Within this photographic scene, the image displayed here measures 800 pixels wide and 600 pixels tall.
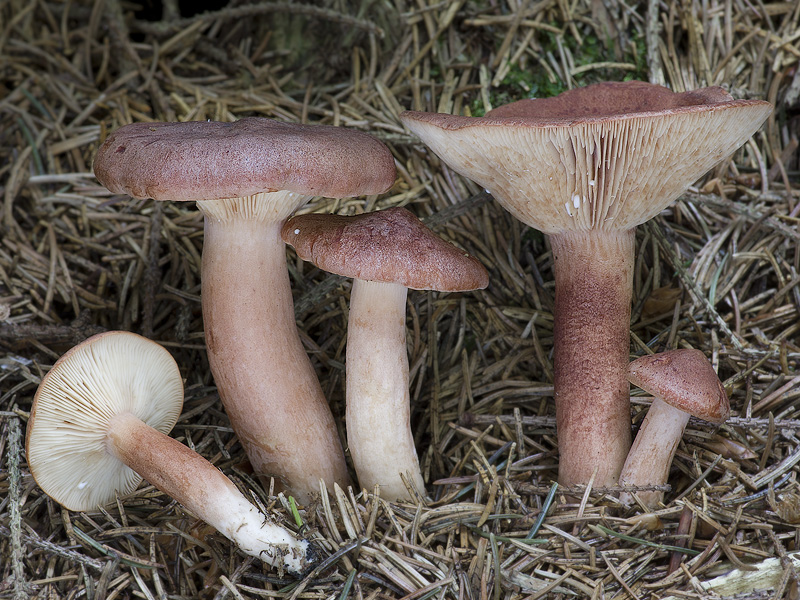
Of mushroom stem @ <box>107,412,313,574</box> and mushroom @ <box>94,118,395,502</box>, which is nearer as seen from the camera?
mushroom stem @ <box>107,412,313,574</box>

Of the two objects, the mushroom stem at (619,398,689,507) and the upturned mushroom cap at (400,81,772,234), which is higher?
the upturned mushroom cap at (400,81,772,234)

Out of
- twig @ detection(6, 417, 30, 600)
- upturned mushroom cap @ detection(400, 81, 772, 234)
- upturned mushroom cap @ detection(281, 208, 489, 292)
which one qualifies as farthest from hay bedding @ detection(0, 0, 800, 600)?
upturned mushroom cap @ detection(281, 208, 489, 292)

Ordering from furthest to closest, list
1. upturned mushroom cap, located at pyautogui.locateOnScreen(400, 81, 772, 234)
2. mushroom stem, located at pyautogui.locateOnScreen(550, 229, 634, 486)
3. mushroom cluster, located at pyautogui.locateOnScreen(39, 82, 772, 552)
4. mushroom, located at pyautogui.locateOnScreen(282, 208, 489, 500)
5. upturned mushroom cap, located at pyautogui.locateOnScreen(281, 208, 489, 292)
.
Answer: mushroom stem, located at pyautogui.locateOnScreen(550, 229, 634, 486) → mushroom, located at pyautogui.locateOnScreen(282, 208, 489, 500) → upturned mushroom cap, located at pyautogui.locateOnScreen(281, 208, 489, 292) → mushroom cluster, located at pyautogui.locateOnScreen(39, 82, 772, 552) → upturned mushroom cap, located at pyautogui.locateOnScreen(400, 81, 772, 234)

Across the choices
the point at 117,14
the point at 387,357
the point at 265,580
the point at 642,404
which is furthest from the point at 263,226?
the point at 117,14

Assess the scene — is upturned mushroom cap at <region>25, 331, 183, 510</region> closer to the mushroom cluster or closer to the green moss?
the mushroom cluster

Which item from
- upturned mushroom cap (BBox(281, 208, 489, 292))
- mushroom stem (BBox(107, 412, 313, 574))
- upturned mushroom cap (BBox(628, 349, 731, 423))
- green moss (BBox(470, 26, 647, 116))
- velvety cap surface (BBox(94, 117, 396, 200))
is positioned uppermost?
green moss (BBox(470, 26, 647, 116))

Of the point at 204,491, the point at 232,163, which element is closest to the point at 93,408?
the point at 204,491

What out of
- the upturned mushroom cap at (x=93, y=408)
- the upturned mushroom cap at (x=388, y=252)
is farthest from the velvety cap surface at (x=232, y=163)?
the upturned mushroom cap at (x=93, y=408)

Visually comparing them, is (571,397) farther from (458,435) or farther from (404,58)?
(404,58)
